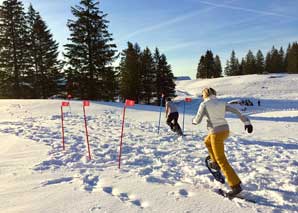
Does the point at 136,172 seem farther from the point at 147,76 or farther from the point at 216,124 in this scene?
the point at 147,76

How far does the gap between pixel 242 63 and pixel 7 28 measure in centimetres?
8063

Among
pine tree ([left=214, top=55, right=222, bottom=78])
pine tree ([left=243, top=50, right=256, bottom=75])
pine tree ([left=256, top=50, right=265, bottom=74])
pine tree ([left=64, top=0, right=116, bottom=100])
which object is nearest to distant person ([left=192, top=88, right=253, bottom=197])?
pine tree ([left=64, top=0, right=116, bottom=100])

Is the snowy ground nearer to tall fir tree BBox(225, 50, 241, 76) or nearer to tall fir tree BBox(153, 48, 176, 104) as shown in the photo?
tall fir tree BBox(153, 48, 176, 104)

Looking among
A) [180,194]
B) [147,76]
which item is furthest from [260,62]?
[180,194]

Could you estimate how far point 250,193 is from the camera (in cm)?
469

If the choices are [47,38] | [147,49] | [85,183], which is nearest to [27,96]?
[47,38]

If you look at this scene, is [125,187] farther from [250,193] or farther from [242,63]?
[242,63]

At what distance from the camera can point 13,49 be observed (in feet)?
94.3

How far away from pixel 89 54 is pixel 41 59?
8632 millimetres

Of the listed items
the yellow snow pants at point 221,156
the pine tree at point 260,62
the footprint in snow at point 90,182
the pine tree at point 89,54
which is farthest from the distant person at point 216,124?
the pine tree at point 260,62

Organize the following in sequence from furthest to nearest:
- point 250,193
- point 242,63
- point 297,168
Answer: point 242,63, point 297,168, point 250,193

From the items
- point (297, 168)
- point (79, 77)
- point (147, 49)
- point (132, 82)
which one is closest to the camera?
point (297, 168)

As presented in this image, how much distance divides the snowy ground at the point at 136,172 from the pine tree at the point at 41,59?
21044 millimetres

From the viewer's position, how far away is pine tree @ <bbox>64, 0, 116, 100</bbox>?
86.5ft
